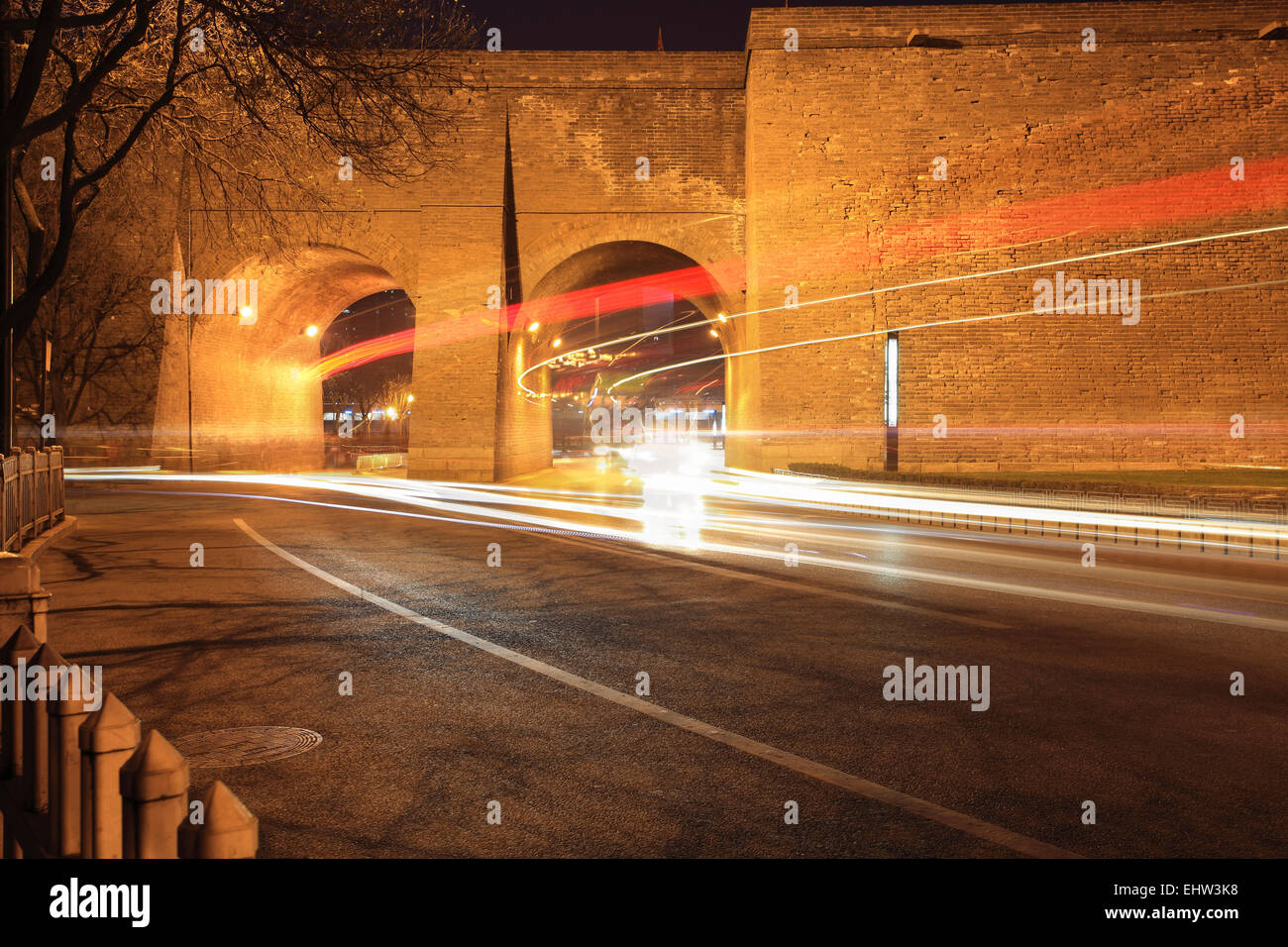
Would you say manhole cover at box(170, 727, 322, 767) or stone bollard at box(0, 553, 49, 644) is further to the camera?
manhole cover at box(170, 727, 322, 767)

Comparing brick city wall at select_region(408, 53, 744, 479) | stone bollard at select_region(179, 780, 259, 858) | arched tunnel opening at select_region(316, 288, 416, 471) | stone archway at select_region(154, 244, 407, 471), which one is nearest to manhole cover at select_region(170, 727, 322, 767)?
stone bollard at select_region(179, 780, 259, 858)

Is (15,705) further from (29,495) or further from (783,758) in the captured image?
(29,495)

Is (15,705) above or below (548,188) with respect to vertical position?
below

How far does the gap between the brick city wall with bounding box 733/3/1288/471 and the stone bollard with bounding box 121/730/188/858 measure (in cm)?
2484

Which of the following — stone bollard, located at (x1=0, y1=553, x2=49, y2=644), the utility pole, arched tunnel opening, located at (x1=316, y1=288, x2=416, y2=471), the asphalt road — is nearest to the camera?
the asphalt road

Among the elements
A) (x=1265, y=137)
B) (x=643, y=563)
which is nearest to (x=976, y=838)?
(x=643, y=563)

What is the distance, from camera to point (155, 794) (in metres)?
2.52

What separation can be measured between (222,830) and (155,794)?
0.36m

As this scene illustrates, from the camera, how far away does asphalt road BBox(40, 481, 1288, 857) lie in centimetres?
405

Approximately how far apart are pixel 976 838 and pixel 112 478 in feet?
96.9

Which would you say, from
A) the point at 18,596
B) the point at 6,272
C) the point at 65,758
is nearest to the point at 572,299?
the point at 6,272

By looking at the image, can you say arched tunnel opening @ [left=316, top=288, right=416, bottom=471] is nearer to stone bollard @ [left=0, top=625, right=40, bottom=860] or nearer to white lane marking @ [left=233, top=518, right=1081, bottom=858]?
white lane marking @ [left=233, top=518, right=1081, bottom=858]

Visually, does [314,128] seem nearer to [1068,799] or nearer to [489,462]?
[1068,799]
